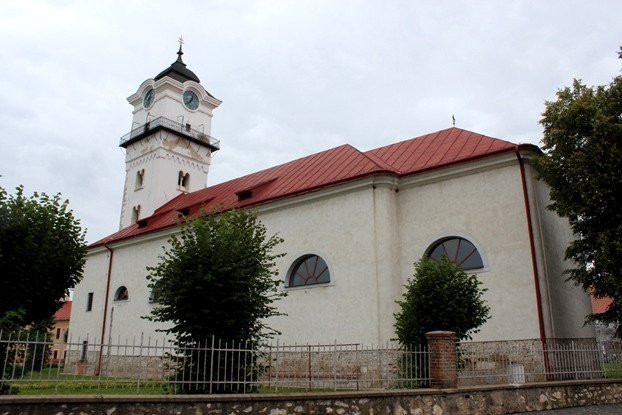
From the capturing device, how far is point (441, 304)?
1223 cm

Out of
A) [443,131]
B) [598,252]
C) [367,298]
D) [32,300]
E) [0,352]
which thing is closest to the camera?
[0,352]

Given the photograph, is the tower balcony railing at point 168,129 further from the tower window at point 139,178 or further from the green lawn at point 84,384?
the green lawn at point 84,384

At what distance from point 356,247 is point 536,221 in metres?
5.22

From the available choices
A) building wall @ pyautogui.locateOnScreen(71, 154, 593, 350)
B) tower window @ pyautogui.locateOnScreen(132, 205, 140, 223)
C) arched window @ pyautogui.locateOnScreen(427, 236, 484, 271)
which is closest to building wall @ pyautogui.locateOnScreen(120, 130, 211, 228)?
tower window @ pyautogui.locateOnScreen(132, 205, 140, 223)

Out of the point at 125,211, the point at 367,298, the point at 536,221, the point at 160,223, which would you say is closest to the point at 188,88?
the point at 125,211

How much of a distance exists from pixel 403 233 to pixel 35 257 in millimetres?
10537

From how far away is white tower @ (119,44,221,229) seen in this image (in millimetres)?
29359

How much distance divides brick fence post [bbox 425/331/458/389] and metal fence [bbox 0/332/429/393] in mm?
251

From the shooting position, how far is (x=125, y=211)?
100ft

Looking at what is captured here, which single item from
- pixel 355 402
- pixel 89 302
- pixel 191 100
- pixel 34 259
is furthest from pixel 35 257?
pixel 191 100

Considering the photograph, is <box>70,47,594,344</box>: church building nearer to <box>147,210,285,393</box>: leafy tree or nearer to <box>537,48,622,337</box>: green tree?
<box>537,48,622,337</box>: green tree

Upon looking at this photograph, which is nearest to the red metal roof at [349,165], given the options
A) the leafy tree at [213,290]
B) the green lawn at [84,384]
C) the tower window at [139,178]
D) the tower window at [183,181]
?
the leafy tree at [213,290]

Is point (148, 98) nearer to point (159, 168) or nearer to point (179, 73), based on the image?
point (179, 73)

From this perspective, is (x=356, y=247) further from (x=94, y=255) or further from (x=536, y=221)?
(x=94, y=255)
